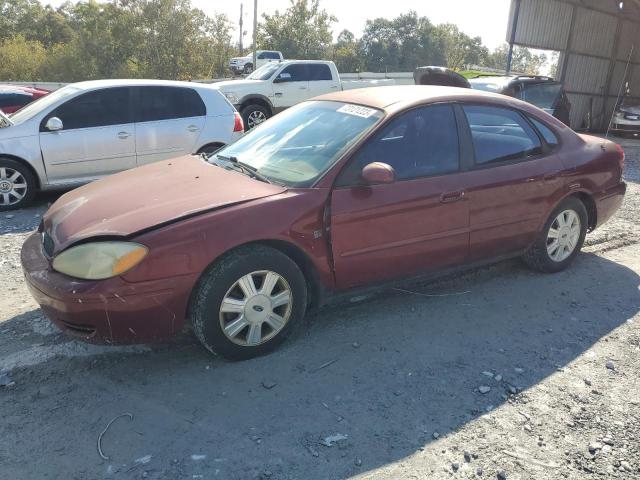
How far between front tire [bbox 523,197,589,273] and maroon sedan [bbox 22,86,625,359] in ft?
0.06

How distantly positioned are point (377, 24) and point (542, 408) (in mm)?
64447

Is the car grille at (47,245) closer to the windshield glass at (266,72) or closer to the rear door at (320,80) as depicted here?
the windshield glass at (266,72)

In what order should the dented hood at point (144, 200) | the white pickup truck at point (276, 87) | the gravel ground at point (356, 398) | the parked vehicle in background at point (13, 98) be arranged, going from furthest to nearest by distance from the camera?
the white pickup truck at point (276, 87) < the parked vehicle in background at point (13, 98) < the dented hood at point (144, 200) < the gravel ground at point (356, 398)

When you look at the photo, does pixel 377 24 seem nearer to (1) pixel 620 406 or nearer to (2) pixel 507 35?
(2) pixel 507 35

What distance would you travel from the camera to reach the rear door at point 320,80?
1430 centimetres

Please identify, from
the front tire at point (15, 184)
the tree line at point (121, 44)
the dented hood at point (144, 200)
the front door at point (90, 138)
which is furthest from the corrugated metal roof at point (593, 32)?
the dented hood at point (144, 200)

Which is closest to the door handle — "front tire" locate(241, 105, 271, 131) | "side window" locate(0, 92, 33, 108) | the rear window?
the rear window

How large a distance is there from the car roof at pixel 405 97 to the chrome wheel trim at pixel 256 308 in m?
1.48

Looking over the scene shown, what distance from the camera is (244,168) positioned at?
12.5 feet

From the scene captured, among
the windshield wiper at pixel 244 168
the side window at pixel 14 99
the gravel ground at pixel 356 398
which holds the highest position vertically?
the windshield wiper at pixel 244 168

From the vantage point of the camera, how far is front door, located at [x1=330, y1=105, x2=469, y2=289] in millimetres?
3512

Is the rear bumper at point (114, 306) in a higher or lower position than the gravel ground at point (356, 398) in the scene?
higher

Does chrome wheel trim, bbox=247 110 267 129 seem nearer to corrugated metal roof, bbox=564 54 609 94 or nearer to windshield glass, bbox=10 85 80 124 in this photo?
windshield glass, bbox=10 85 80 124

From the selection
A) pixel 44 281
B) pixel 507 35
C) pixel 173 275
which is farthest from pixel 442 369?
pixel 507 35
